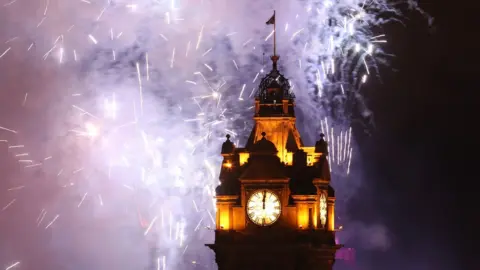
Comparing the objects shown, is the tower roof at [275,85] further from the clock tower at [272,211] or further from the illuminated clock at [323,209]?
the illuminated clock at [323,209]

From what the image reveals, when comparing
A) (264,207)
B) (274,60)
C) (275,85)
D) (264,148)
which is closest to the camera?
(264,207)

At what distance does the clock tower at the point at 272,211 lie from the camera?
13575 centimetres

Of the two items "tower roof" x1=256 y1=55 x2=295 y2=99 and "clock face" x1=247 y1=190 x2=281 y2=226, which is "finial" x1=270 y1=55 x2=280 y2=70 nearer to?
"tower roof" x1=256 y1=55 x2=295 y2=99

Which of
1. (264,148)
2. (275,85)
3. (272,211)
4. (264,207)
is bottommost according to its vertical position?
(272,211)

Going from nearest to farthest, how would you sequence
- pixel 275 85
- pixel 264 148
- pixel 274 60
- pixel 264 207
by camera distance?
pixel 264 207 → pixel 264 148 → pixel 275 85 → pixel 274 60

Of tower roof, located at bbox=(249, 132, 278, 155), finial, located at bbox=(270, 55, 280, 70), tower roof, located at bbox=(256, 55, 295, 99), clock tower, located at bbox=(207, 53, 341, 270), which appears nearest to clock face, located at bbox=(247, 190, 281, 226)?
clock tower, located at bbox=(207, 53, 341, 270)

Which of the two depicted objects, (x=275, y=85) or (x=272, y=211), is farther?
(x=275, y=85)

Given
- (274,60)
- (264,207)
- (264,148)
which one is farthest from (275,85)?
(264,207)

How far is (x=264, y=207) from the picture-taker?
136000mm

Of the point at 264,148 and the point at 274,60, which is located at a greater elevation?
the point at 274,60

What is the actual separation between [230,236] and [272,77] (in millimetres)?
11546

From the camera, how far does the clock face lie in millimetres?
135875

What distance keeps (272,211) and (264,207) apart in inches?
24.0

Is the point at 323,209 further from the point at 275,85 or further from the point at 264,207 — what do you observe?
the point at 275,85
